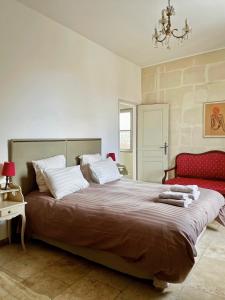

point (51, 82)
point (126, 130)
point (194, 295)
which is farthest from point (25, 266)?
point (126, 130)

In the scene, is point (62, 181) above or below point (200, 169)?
above

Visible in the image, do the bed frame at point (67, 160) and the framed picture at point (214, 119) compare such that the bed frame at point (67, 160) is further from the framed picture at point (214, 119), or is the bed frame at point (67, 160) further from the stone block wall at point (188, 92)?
the framed picture at point (214, 119)

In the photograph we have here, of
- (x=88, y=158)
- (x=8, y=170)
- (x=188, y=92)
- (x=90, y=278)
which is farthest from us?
(x=188, y=92)

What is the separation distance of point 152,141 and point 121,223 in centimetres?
351

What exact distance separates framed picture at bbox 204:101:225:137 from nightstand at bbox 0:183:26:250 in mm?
3679

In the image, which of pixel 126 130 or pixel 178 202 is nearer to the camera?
pixel 178 202

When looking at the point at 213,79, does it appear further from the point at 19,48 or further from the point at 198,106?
the point at 19,48

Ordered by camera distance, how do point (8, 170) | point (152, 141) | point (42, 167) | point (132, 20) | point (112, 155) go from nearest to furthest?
1. point (8, 170)
2. point (42, 167)
3. point (132, 20)
4. point (112, 155)
5. point (152, 141)

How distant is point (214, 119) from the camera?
468 cm

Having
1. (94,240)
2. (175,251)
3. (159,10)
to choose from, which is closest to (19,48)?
(159,10)

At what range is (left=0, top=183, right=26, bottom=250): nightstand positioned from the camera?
256 cm

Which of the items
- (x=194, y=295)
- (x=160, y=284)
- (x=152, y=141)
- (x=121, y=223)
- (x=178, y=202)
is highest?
(x=152, y=141)

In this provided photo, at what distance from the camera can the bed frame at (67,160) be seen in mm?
2141

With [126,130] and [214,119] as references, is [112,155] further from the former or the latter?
[214,119]
